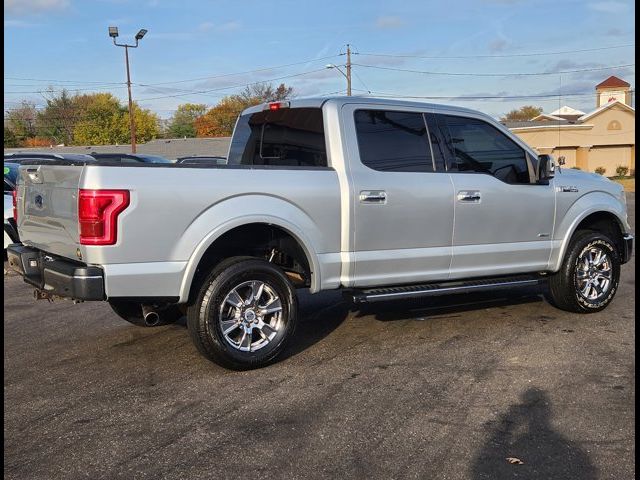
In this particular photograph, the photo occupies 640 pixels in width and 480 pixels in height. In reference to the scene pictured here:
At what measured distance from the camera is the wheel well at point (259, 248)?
17.2 feet

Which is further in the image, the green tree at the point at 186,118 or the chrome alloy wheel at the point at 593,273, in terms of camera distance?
the green tree at the point at 186,118

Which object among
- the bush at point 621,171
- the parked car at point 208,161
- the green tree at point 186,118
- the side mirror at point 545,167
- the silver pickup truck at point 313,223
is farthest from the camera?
the green tree at point 186,118

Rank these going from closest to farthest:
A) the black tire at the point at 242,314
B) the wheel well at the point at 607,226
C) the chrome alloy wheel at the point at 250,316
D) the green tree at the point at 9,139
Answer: the black tire at the point at 242,314
the chrome alloy wheel at the point at 250,316
the wheel well at the point at 607,226
the green tree at the point at 9,139

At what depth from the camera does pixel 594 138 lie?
54719mm

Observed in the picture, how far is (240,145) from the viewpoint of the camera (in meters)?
6.80

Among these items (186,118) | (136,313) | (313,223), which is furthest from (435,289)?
(186,118)

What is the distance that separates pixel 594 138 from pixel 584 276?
52513 mm

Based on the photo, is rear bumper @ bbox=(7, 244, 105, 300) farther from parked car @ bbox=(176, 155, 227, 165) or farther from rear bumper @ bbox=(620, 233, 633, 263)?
rear bumper @ bbox=(620, 233, 633, 263)

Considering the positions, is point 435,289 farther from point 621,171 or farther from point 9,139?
point 9,139

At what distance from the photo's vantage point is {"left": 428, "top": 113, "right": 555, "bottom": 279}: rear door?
6.05 metres

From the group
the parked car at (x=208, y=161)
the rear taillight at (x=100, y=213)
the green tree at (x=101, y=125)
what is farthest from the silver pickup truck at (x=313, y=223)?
the green tree at (x=101, y=125)

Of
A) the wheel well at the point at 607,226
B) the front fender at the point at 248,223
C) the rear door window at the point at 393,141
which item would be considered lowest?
the wheel well at the point at 607,226

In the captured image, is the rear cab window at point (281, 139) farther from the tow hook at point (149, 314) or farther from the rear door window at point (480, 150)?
the tow hook at point (149, 314)

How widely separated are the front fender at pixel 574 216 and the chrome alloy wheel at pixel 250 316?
3043 mm
